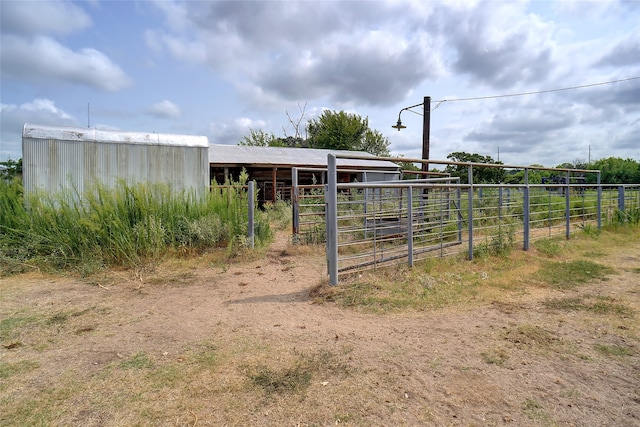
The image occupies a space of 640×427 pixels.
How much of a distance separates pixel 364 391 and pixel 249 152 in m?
20.3

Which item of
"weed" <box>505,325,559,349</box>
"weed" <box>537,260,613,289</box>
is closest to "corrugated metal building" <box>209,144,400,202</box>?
"weed" <box>537,260,613,289</box>

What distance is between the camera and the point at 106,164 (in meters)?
9.16

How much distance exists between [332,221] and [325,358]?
7.25ft

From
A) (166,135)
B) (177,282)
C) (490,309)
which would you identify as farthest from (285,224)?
(490,309)

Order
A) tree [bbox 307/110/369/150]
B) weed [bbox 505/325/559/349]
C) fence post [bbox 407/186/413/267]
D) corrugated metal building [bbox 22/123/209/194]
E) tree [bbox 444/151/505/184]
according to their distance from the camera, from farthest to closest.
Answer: tree [bbox 307/110/369/150] < tree [bbox 444/151/505/184] < corrugated metal building [bbox 22/123/209/194] < fence post [bbox 407/186/413/267] < weed [bbox 505/325/559/349]

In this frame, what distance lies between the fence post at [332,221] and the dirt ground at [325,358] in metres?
0.50

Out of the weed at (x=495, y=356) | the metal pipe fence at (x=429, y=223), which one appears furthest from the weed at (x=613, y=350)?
the metal pipe fence at (x=429, y=223)

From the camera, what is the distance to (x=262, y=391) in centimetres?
287

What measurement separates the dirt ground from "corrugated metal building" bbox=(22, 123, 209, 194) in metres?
3.72

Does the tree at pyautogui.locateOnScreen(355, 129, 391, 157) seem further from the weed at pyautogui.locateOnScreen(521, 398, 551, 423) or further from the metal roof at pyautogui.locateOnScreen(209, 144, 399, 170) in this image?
the weed at pyautogui.locateOnScreen(521, 398, 551, 423)

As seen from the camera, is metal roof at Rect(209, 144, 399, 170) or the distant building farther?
metal roof at Rect(209, 144, 399, 170)

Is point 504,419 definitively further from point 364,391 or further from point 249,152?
point 249,152

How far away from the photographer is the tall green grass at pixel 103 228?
7238mm

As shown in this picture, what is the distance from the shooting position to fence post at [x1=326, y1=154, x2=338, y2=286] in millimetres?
5242
